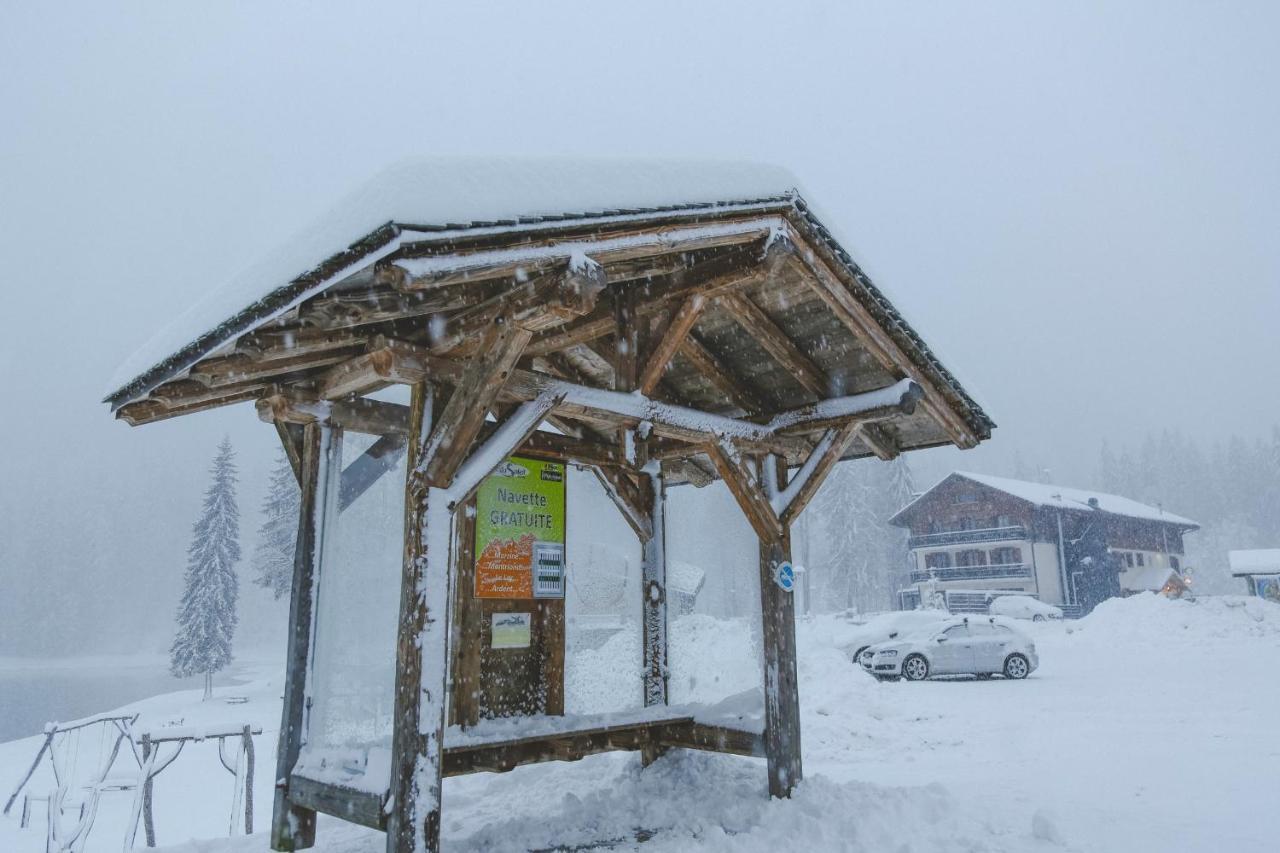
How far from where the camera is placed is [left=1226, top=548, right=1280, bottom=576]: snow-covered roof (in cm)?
4522

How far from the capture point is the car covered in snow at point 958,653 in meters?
17.9

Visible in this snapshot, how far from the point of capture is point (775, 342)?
7.58 metres

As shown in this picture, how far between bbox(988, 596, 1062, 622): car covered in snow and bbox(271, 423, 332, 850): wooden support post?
35689 millimetres

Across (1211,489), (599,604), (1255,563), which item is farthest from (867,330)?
(1211,489)

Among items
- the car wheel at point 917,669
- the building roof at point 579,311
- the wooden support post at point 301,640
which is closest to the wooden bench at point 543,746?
the wooden support post at point 301,640

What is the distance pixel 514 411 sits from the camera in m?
5.70

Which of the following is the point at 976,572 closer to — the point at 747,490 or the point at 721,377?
the point at 721,377

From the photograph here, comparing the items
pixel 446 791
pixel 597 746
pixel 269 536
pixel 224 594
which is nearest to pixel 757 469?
pixel 597 746

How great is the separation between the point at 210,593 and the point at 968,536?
3959 cm

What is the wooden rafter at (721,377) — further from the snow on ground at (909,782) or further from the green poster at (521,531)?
the snow on ground at (909,782)

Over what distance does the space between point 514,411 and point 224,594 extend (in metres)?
36.8

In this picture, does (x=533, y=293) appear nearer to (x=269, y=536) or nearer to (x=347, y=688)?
(x=347, y=688)

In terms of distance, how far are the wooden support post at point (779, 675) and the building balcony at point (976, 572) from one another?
40.3m

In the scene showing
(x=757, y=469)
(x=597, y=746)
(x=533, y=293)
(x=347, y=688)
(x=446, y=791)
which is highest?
(x=533, y=293)
